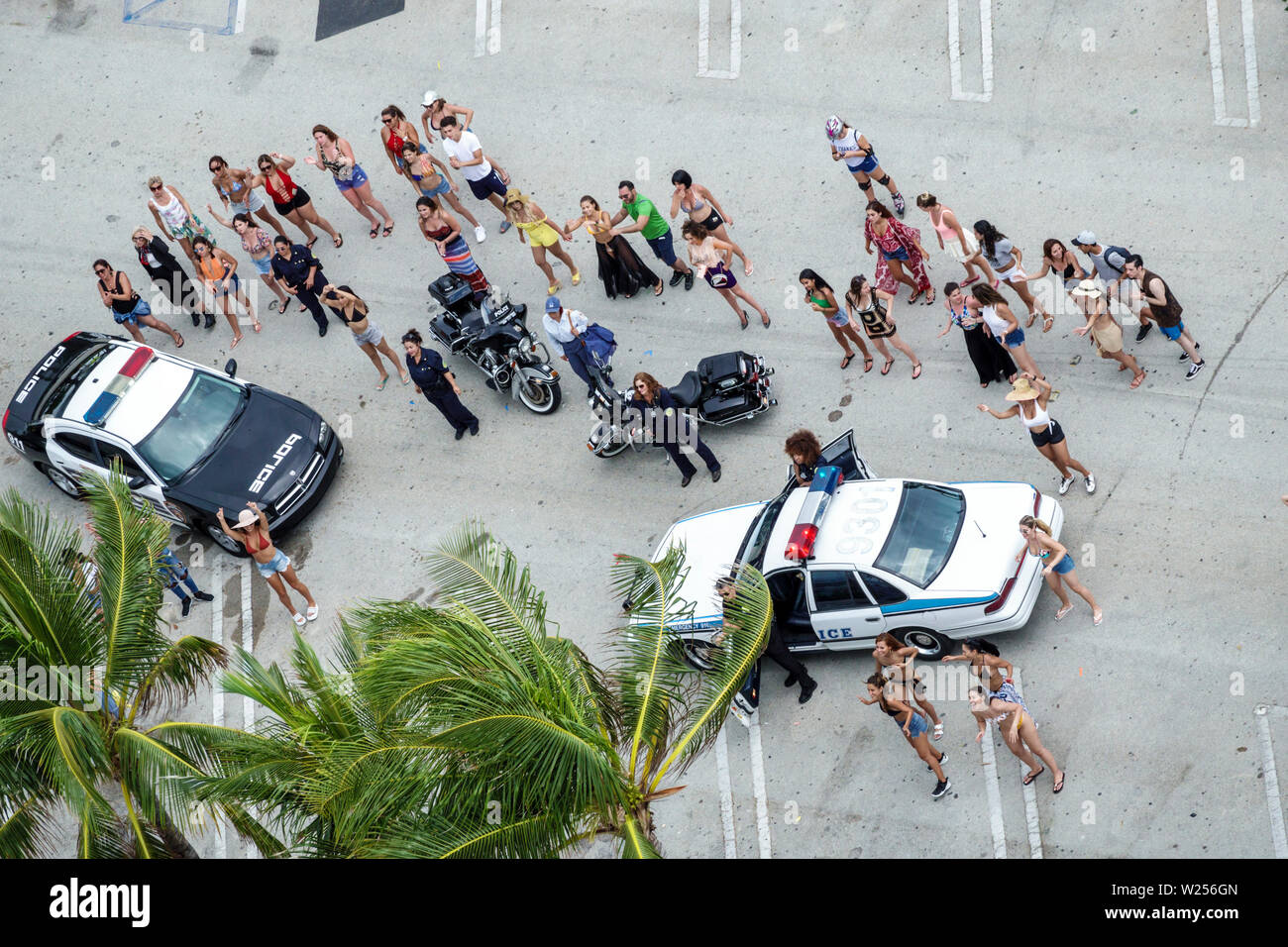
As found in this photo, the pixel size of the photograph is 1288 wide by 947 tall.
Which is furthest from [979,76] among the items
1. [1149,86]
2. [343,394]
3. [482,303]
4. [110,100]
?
[110,100]

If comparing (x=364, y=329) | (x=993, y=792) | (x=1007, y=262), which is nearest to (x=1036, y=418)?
(x=1007, y=262)

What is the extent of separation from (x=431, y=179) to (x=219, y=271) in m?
2.93

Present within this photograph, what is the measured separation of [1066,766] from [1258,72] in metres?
10.2

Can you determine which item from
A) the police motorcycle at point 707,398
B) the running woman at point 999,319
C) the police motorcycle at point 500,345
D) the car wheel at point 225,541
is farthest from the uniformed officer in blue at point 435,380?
the running woman at point 999,319

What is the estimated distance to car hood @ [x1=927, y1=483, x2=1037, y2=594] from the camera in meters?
13.0

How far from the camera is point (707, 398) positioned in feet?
52.6

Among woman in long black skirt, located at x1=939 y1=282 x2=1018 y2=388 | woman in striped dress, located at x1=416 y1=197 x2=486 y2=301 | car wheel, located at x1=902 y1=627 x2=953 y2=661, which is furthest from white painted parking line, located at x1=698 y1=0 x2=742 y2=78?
car wheel, located at x1=902 y1=627 x2=953 y2=661

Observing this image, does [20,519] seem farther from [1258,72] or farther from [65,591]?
[1258,72]

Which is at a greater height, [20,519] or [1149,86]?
[1149,86]

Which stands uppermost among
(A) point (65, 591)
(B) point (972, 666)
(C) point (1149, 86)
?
(C) point (1149, 86)

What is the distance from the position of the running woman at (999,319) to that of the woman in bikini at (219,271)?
9.32 m

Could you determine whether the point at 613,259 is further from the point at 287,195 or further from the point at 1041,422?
the point at 1041,422

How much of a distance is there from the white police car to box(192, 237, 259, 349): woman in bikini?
8028mm
